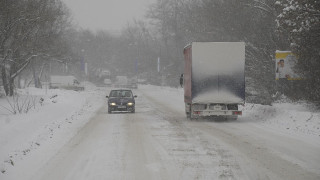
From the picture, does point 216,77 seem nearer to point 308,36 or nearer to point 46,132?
point 308,36

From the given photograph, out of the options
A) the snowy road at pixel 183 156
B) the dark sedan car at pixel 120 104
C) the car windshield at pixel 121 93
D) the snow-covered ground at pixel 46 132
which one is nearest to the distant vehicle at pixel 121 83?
the car windshield at pixel 121 93

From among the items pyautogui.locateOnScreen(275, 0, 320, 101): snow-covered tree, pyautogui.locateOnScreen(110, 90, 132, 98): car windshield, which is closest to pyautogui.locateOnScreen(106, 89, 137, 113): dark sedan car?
pyautogui.locateOnScreen(110, 90, 132, 98): car windshield

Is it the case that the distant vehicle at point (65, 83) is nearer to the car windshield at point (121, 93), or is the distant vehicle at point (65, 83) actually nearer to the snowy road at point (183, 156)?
the car windshield at point (121, 93)

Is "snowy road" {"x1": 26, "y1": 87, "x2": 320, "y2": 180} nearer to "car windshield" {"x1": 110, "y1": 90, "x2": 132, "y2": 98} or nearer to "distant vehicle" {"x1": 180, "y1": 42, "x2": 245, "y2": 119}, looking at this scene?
"distant vehicle" {"x1": 180, "y1": 42, "x2": 245, "y2": 119}

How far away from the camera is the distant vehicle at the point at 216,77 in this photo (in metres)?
23.2

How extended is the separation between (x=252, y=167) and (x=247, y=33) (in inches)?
1151

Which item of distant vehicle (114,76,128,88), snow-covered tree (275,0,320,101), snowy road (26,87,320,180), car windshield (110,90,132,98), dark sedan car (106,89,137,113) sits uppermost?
snow-covered tree (275,0,320,101)

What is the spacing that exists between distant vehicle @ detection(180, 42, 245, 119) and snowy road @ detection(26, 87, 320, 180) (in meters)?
4.75

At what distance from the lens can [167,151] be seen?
13.1 meters

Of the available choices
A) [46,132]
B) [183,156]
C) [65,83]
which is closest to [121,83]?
[65,83]

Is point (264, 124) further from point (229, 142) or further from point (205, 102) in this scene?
point (229, 142)

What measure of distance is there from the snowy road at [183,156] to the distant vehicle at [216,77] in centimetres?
475

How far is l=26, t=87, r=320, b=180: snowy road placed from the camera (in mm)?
9844

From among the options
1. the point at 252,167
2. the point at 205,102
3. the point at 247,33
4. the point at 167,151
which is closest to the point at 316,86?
the point at 205,102
